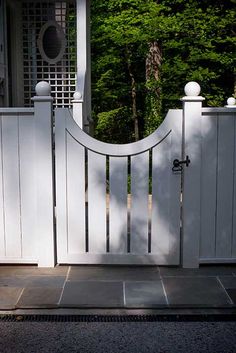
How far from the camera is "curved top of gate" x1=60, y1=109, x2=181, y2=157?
450 cm

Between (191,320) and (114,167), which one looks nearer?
(191,320)

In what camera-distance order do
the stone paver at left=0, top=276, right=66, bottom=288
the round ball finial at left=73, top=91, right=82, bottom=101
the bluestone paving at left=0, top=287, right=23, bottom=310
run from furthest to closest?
the round ball finial at left=73, top=91, right=82, bottom=101, the stone paver at left=0, top=276, right=66, bottom=288, the bluestone paving at left=0, top=287, right=23, bottom=310

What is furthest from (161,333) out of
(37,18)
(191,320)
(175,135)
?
(37,18)

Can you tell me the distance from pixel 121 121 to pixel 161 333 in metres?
14.3

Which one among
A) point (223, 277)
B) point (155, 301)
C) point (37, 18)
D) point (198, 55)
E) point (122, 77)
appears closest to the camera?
point (155, 301)

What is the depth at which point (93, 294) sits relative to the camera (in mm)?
3959

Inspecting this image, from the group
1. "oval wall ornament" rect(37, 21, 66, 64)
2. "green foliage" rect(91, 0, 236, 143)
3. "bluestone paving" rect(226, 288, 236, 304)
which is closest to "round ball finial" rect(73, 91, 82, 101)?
"oval wall ornament" rect(37, 21, 66, 64)

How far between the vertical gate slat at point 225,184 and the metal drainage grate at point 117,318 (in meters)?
1.11

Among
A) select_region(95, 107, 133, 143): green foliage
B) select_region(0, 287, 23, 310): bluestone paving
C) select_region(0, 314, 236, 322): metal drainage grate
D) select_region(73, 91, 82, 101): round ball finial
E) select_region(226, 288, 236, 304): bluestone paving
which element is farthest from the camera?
select_region(95, 107, 133, 143): green foliage

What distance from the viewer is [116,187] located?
454cm

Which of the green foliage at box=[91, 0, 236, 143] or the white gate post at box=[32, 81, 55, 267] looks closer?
the white gate post at box=[32, 81, 55, 267]

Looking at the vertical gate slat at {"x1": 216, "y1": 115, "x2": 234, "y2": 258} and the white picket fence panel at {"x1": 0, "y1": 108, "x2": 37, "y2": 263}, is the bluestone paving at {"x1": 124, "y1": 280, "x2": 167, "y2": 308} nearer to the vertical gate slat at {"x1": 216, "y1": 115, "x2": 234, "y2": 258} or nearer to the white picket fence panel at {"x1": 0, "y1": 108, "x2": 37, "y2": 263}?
the vertical gate slat at {"x1": 216, "y1": 115, "x2": 234, "y2": 258}

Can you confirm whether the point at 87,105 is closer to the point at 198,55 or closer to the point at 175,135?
the point at 198,55

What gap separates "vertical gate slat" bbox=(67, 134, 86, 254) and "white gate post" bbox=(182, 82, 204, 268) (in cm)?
94
